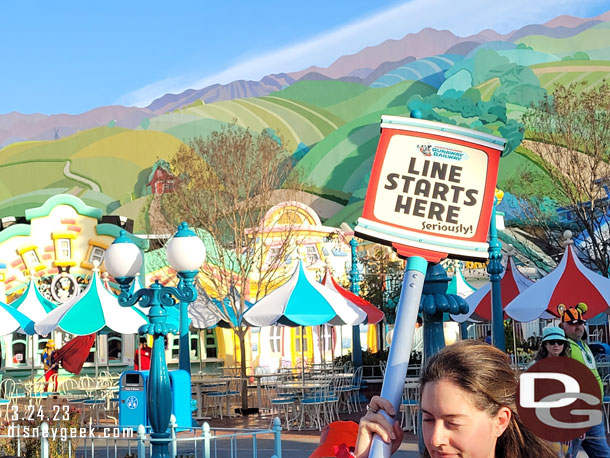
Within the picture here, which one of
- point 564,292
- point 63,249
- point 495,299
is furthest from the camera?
point 63,249

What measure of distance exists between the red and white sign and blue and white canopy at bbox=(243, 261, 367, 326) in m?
13.0

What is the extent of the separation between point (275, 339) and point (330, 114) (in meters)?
43.0

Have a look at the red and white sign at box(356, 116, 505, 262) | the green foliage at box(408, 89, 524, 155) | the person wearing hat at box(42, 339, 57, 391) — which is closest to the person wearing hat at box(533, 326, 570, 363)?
the red and white sign at box(356, 116, 505, 262)

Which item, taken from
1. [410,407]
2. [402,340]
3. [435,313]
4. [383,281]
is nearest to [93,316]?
[410,407]

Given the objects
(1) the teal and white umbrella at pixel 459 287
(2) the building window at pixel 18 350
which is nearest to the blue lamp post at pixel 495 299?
(1) the teal and white umbrella at pixel 459 287

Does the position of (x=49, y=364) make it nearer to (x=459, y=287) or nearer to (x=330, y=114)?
(x=459, y=287)

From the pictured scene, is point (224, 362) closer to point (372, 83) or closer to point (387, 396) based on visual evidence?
point (387, 396)

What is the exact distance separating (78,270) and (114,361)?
314 cm

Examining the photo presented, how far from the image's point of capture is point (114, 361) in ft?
93.3

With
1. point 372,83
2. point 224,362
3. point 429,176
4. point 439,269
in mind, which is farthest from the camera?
point 372,83

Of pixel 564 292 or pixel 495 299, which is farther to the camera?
pixel 564 292

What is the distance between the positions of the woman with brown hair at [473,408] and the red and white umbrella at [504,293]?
17.9 m

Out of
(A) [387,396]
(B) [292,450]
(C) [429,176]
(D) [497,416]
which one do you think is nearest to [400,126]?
(C) [429,176]

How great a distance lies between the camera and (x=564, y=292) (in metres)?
16.2
